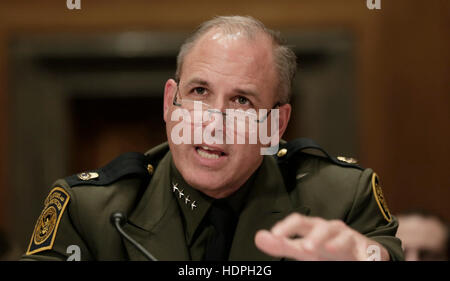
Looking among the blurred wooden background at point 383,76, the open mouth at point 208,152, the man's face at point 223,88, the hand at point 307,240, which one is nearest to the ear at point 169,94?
the man's face at point 223,88

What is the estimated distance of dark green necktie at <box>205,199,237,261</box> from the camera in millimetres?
1031

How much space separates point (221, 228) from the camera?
3.50 ft

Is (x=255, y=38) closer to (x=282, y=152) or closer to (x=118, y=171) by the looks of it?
(x=282, y=152)

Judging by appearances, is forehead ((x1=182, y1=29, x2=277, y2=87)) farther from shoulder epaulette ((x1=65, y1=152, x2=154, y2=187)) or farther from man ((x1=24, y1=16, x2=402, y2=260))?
shoulder epaulette ((x1=65, y1=152, x2=154, y2=187))

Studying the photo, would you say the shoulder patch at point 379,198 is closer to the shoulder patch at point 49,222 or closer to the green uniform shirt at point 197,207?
the green uniform shirt at point 197,207

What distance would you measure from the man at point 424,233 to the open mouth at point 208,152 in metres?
0.98

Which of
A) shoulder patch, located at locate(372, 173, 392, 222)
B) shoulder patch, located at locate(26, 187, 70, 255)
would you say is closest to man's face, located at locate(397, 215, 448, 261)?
shoulder patch, located at locate(372, 173, 392, 222)

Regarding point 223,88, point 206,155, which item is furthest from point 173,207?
point 223,88

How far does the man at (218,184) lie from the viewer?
96cm

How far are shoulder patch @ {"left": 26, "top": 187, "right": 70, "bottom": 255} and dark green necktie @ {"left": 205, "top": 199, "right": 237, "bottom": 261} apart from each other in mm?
261

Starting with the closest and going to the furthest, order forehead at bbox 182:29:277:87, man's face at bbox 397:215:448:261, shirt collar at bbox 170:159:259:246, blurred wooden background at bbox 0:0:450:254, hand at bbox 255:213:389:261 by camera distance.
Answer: hand at bbox 255:213:389:261 < forehead at bbox 182:29:277:87 < shirt collar at bbox 170:159:259:246 < blurred wooden background at bbox 0:0:450:254 < man's face at bbox 397:215:448:261

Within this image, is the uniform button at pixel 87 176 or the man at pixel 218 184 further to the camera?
the uniform button at pixel 87 176

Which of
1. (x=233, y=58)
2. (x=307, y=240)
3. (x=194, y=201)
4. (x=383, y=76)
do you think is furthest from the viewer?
(x=383, y=76)

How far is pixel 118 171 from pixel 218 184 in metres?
0.20
